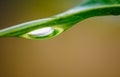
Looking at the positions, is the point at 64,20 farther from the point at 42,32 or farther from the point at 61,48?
the point at 61,48

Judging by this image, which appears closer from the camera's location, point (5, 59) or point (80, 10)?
point (80, 10)

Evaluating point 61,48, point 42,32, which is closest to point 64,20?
point 42,32

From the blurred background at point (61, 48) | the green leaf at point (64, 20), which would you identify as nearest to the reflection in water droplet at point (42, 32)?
the green leaf at point (64, 20)

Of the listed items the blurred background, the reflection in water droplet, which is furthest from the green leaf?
the blurred background

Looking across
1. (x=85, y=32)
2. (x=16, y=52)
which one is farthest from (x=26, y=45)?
(x=85, y=32)

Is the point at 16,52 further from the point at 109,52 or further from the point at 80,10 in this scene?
the point at 80,10

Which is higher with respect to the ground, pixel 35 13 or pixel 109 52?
pixel 35 13
